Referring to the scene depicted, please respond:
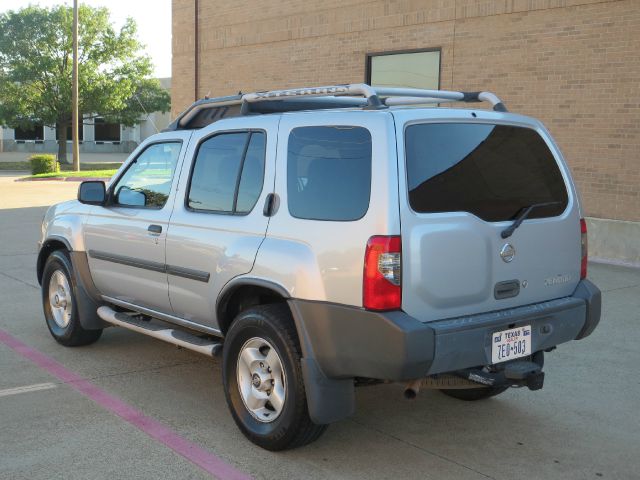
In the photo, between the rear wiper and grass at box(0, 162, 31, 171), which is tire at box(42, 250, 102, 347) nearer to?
the rear wiper

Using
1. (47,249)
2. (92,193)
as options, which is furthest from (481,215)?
(47,249)

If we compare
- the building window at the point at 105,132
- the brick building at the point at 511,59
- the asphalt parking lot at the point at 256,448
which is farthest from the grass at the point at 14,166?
the asphalt parking lot at the point at 256,448

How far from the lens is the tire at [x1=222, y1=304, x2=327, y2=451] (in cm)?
416

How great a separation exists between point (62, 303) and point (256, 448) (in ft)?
9.38

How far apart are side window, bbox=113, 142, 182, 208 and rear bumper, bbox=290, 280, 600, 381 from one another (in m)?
1.78

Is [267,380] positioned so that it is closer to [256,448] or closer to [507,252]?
[256,448]

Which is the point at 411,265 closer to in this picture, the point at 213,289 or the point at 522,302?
the point at 522,302

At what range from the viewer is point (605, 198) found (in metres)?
12.0

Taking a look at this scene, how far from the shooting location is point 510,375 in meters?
4.20

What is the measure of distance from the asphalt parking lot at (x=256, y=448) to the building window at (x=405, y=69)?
349 inches

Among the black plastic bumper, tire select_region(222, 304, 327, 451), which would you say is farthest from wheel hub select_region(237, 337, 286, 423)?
the black plastic bumper

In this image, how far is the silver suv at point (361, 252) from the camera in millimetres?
3850

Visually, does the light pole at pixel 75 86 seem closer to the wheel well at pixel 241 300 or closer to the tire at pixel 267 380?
the wheel well at pixel 241 300

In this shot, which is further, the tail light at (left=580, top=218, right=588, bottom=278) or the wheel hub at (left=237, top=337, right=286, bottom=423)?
the tail light at (left=580, top=218, right=588, bottom=278)
